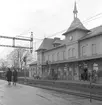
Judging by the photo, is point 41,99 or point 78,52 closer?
point 41,99

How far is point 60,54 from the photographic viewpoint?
41344 mm

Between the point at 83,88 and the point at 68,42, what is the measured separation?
20.9 meters

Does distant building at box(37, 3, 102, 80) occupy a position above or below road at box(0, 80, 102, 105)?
above

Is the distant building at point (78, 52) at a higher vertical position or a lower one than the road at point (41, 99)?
higher

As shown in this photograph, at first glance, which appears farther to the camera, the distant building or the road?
the distant building

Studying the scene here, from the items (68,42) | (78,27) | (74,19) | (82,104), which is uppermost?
(74,19)

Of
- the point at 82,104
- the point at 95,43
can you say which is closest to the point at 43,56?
the point at 95,43

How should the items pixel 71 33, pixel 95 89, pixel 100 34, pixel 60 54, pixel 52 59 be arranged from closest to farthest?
1. pixel 95 89
2. pixel 100 34
3. pixel 71 33
4. pixel 60 54
5. pixel 52 59

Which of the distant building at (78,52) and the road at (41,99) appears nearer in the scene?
the road at (41,99)

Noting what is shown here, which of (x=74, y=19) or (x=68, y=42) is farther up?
(x=74, y=19)

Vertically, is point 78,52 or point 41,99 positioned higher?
point 78,52

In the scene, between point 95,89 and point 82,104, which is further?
point 95,89

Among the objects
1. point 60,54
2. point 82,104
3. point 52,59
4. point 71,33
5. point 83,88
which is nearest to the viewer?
point 82,104

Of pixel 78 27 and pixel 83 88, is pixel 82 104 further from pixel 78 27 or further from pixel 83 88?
pixel 78 27
